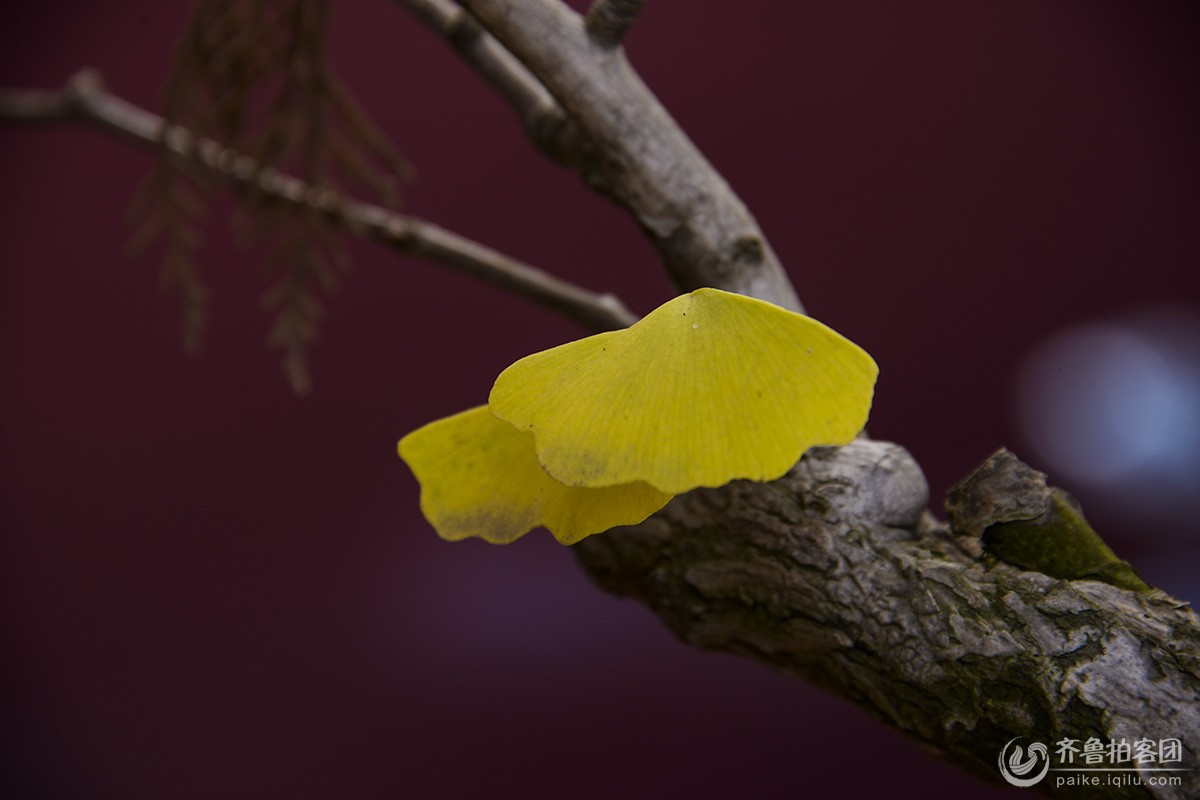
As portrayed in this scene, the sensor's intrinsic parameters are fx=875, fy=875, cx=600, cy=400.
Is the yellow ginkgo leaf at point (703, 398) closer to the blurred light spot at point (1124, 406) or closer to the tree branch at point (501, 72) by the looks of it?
the tree branch at point (501, 72)

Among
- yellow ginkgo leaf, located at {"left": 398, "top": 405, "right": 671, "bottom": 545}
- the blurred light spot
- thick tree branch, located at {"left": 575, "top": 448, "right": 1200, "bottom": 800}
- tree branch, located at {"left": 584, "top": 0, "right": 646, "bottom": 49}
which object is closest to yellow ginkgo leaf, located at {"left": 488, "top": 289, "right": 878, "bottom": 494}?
yellow ginkgo leaf, located at {"left": 398, "top": 405, "right": 671, "bottom": 545}

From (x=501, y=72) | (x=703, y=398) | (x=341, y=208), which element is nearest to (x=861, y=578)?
(x=703, y=398)

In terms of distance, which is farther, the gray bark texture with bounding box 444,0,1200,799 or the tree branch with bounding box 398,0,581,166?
the tree branch with bounding box 398,0,581,166

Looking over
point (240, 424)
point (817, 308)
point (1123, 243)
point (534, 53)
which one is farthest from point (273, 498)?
point (1123, 243)

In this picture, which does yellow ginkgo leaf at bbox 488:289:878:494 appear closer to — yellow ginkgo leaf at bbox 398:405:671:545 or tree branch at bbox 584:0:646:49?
yellow ginkgo leaf at bbox 398:405:671:545

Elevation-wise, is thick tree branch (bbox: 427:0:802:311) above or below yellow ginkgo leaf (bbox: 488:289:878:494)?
above

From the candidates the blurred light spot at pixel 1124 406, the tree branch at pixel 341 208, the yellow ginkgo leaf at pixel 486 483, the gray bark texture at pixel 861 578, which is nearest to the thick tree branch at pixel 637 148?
the gray bark texture at pixel 861 578

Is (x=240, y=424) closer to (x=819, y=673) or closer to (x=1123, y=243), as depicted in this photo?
(x=819, y=673)

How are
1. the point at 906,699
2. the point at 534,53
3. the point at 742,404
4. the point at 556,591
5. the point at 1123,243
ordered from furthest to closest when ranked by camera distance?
the point at 556,591, the point at 1123,243, the point at 534,53, the point at 906,699, the point at 742,404
